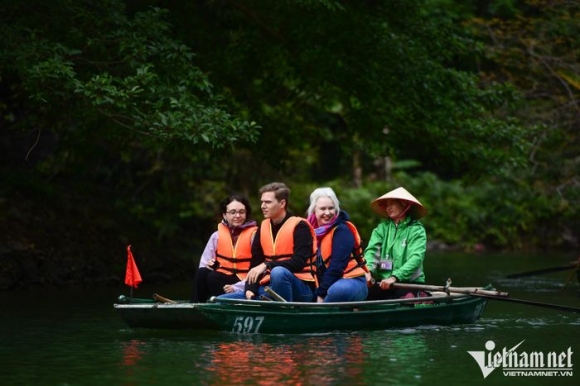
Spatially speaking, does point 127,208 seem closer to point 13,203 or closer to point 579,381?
point 13,203

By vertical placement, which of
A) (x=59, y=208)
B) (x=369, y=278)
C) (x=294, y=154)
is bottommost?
(x=369, y=278)

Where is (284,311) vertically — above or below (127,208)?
below

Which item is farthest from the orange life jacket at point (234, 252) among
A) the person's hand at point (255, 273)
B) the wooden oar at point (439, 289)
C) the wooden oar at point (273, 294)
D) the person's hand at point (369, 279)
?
the wooden oar at point (439, 289)

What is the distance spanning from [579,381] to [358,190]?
75.5 ft

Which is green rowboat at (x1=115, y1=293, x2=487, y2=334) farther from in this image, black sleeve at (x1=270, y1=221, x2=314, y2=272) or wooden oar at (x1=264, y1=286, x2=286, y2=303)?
black sleeve at (x1=270, y1=221, x2=314, y2=272)

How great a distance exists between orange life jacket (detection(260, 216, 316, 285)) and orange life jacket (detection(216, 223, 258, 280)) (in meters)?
0.45

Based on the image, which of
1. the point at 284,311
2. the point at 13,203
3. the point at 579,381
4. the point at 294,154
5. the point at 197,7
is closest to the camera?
the point at 579,381

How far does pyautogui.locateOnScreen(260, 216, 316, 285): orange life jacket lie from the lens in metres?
10.6

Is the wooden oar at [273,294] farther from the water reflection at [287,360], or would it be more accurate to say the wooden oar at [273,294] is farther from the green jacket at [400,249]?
the green jacket at [400,249]

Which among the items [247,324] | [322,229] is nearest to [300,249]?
[322,229]

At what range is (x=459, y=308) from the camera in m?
11.3

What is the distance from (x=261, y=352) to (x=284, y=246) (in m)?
1.41

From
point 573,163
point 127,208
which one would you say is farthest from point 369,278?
point 573,163

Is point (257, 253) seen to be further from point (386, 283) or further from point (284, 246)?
point (386, 283)
